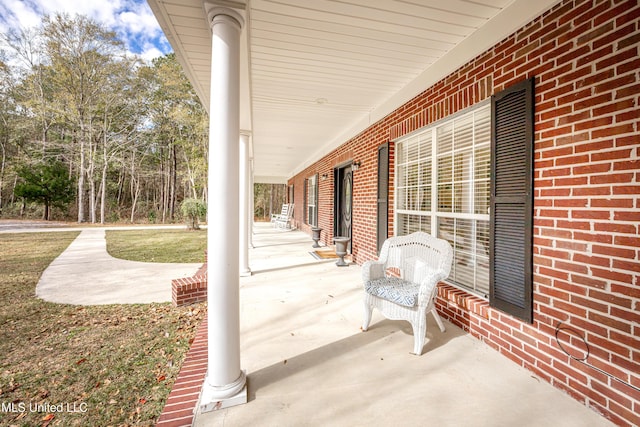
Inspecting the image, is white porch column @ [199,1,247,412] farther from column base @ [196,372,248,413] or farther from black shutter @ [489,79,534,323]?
black shutter @ [489,79,534,323]

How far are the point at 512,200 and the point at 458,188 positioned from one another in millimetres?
801

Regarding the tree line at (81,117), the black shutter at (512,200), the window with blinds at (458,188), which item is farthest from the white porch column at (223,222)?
the tree line at (81,117)

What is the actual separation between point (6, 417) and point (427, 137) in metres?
4.11

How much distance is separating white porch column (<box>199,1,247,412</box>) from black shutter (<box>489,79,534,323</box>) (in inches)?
76.8

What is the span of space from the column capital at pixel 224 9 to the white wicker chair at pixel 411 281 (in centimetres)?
217

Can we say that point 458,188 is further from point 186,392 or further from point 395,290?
point 186,392

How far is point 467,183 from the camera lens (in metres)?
2.79

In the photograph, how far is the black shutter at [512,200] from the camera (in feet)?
6.58

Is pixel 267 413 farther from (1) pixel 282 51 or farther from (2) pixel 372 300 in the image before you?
(1) pixel 282 51

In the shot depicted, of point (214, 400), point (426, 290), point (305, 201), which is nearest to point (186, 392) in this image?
point (214, 400)

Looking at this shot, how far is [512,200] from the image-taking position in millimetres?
2127

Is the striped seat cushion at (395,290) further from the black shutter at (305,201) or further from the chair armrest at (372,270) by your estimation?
the black shutter at (305,201)

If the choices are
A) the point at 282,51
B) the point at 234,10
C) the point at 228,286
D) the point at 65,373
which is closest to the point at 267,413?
the point at 228,286

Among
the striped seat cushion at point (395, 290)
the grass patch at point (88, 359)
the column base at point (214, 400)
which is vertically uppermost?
the striped seat cushion at point (395, 290)
